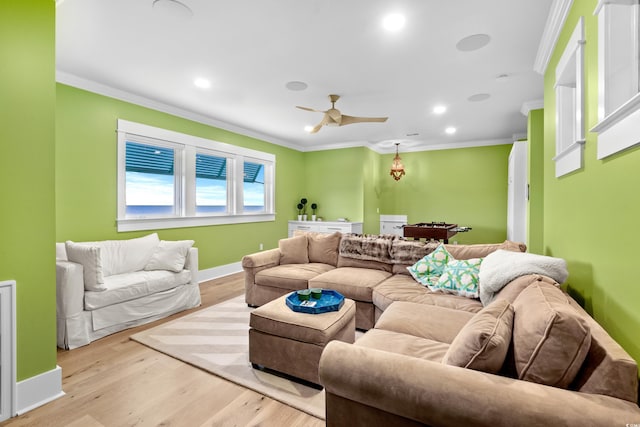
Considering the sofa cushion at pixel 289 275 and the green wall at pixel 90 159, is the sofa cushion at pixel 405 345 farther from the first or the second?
the green wall at pixel 90 159

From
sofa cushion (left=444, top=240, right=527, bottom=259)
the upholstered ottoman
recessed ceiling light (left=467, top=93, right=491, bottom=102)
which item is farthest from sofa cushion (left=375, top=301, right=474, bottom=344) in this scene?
recessed ceiling light (left=467, top=93, right=491, bottom=102)

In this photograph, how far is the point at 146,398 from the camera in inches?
75.6

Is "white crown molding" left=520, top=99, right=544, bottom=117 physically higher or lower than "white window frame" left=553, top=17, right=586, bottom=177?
higher

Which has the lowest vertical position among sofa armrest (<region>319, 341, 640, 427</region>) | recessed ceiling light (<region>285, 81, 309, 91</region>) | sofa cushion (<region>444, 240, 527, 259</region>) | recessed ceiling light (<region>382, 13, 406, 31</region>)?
sofa armrest (<region>319, 341, 640, 427</region>)

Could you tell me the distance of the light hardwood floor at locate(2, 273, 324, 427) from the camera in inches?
67.8

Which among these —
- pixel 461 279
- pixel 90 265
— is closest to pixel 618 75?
pixel 461 279

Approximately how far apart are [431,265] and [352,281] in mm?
803

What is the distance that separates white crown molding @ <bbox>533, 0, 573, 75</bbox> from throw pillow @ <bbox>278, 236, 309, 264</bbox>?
3.17 metres

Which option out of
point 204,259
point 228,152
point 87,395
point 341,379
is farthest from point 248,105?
point 341,379

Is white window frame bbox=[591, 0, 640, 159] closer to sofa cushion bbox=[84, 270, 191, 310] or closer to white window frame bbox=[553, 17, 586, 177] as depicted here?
white window frame bbox=[553, 17, 586, 177]

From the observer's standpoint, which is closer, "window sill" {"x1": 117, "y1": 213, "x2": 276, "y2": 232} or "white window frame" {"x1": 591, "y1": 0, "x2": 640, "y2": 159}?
"white window frame" {"x1": 591, "y1": 0, "x2": 640, "y2": 159}

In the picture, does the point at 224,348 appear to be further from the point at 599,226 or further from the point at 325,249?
the point at 599,226

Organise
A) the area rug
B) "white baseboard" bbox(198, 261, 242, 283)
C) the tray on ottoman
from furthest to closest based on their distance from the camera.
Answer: "white baseboard" bbox(198, 261, 242, 283), the tray on ottoman, the area rug

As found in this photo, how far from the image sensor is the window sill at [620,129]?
3.50 ft
